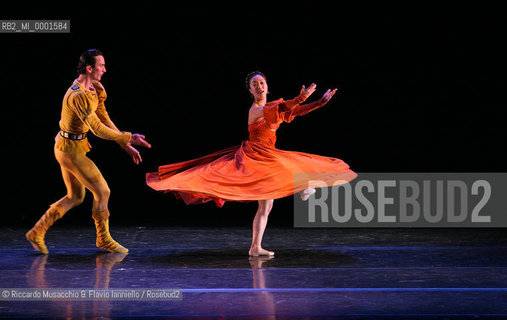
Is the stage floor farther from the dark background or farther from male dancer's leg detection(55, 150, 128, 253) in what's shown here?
the dark background

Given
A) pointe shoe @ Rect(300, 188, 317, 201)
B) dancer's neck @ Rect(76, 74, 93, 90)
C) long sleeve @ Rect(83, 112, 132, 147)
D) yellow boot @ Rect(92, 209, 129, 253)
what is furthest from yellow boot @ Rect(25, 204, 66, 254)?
pointe shoe @ Rect(300, 188, 317, 201)

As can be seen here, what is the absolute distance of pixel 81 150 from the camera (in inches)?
168

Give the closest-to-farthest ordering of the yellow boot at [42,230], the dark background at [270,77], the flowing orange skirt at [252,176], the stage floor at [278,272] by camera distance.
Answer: the stage floor at [278,272], the flowing orange skirt at [252,176], the yellow boot at [42,230], the dark background at [270,77]

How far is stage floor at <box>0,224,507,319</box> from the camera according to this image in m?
2.97

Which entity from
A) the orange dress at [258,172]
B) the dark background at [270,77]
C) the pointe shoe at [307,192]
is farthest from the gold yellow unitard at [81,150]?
the dark background at [270,77]

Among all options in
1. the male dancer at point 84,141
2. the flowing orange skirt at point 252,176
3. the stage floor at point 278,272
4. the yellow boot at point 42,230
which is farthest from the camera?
the yellow boot at point 42,230

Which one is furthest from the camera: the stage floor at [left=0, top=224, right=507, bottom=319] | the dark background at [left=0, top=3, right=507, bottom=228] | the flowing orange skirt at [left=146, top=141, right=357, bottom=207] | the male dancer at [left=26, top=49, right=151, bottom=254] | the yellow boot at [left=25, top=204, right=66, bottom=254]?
the dark background at [left=0, top=3, right=507, bottom=228]

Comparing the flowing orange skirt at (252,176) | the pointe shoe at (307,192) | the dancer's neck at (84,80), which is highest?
the dancer's neck at (84,80)

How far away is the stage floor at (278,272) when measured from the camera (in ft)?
9.75

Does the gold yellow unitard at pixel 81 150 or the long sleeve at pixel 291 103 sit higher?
the long sleeve at pixel 291 103

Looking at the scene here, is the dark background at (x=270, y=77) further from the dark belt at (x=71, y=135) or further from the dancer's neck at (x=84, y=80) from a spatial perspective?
the dancer's neck at (x=84, y=80)

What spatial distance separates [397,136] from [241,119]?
62.3 inches

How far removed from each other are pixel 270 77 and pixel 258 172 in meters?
2.63

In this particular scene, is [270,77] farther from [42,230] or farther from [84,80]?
[42,230]
